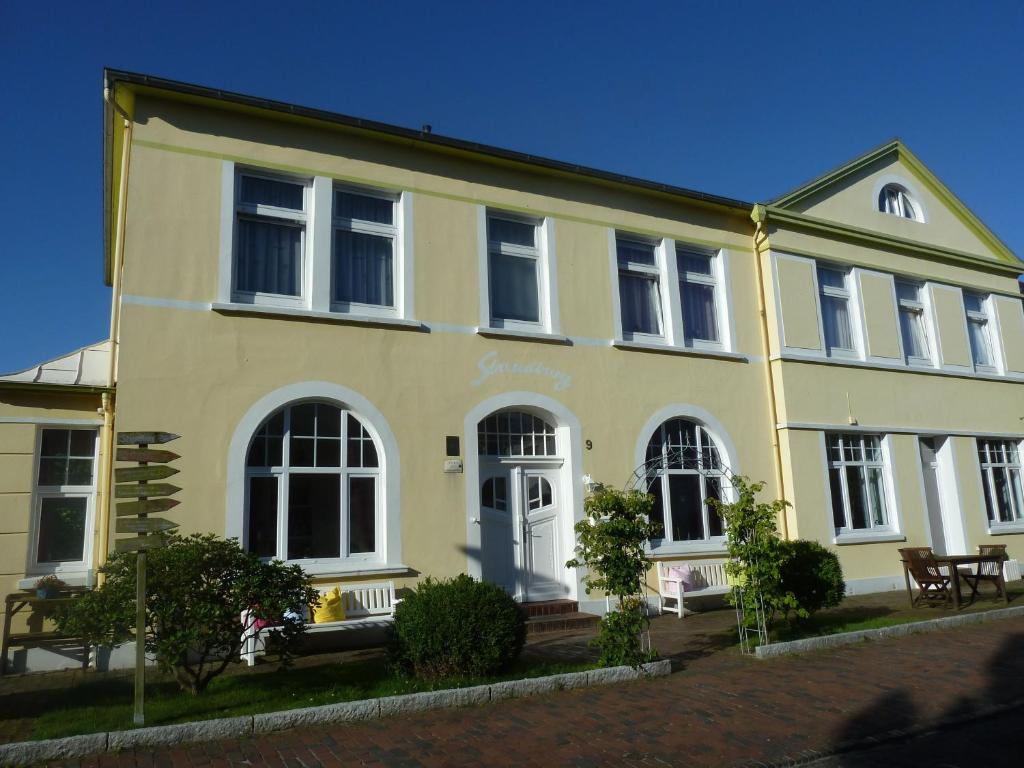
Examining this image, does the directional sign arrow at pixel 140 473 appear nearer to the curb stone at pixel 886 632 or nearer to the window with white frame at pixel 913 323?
the curb stone at pixel 886 632

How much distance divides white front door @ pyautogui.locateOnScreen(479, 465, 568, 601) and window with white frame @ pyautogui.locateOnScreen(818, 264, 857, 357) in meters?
6.79

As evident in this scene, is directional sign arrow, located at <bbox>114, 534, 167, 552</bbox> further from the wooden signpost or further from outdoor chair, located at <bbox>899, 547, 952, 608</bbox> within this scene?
outdoor chair, located at <bbox>899, 547, 952, 608</bbox>

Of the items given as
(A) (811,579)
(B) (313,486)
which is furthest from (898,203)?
(B) (313,486)

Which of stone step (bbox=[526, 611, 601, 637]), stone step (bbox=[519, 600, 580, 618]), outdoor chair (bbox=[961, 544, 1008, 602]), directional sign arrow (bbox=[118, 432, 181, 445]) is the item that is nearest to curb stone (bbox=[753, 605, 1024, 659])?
outdoor chair (bbox=[961, 544, 1008, 602])

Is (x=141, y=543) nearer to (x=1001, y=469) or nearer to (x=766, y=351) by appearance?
(x=766, y=351)

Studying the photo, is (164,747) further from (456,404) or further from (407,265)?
(407,265)

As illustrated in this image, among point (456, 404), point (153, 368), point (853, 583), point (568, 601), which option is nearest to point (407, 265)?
point (456, 404)

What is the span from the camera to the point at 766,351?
14.5 metres

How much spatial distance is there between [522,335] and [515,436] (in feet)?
5.07

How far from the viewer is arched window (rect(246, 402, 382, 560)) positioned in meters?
10.1

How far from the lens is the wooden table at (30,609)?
350 inches

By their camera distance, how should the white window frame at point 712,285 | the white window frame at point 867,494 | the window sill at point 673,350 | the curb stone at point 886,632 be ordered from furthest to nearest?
the white window frame at point 867,494, the white window frame at point 712,285, the window sill at point 673,350, the curb stone at point 886,632

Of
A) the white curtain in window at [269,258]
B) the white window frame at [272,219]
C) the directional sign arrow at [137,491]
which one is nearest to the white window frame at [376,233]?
the white window frame at [272,219]

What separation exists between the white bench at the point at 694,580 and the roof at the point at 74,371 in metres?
8.52
